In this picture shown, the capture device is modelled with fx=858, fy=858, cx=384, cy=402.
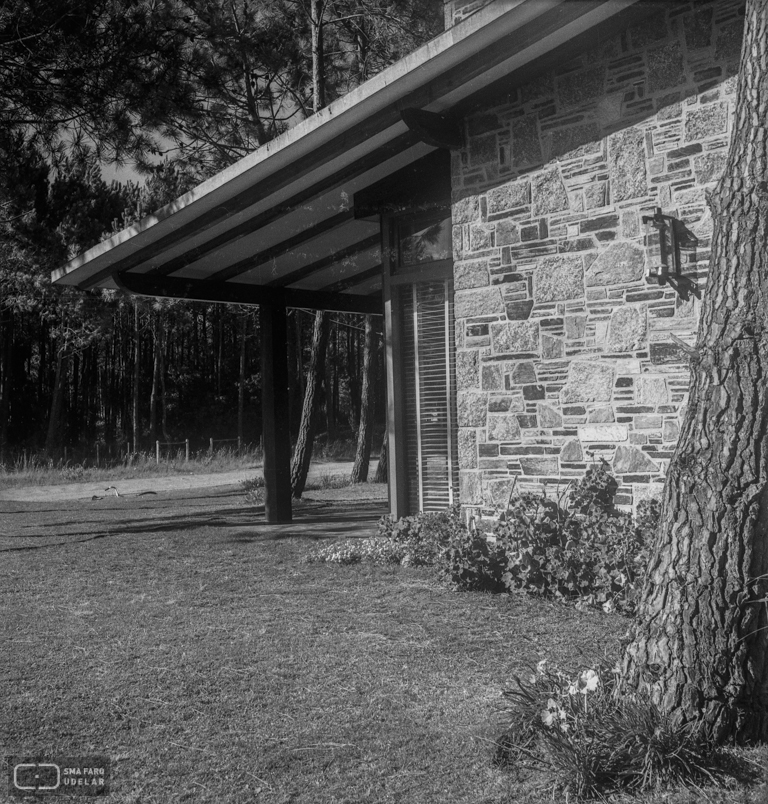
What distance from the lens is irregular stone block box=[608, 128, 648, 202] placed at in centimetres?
587

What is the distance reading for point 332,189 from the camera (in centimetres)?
811

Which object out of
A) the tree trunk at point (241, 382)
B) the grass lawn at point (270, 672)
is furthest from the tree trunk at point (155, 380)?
the grass lawn at point (270, 672)

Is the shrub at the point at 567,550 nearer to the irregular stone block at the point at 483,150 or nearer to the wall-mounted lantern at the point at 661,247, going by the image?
the wall-mounted lantern at the point at 661,247

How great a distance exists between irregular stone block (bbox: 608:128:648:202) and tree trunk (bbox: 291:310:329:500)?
24.5 feet

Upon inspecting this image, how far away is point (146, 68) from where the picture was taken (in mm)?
9648

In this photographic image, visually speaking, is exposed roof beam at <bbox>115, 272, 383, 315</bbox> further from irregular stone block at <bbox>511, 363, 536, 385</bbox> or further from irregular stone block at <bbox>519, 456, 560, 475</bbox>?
irregular stone block at <bbox>519, 456, 560, 475</bbox>

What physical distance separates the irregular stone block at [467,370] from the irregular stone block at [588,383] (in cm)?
80

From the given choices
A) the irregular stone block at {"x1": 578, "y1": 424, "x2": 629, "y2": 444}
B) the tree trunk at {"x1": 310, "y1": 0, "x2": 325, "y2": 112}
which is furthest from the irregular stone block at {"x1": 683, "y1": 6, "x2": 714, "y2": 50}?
the tree trunk at {"x1": 310, "y1": 0, "x2": 325, "y2": 112}

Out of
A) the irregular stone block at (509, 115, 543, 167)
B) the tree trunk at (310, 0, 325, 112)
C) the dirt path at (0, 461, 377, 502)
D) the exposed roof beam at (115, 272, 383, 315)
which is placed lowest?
the dirt path at (0, 461, 377, 502)

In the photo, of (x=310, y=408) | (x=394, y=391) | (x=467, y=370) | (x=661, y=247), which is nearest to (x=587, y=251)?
(x=661, y=247)

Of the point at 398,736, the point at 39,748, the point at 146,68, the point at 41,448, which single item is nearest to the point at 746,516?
the point at 398,736

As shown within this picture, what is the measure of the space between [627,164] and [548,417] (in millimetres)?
1868

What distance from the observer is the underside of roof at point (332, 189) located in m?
5.83

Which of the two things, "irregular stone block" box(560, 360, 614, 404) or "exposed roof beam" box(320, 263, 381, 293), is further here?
"exposed roof beam" box(320, 263, 381, 293)
